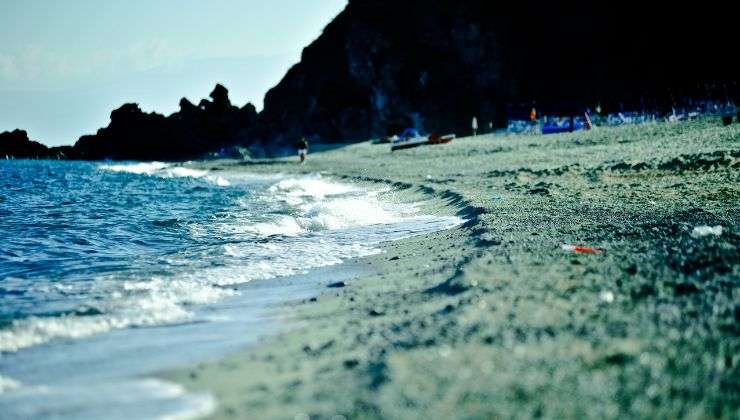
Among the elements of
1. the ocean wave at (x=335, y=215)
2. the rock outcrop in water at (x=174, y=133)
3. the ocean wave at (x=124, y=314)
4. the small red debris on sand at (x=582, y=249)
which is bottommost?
the ocean wave at (x=335, y=215)

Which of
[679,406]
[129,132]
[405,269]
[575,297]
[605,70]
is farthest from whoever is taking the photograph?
[129,132]

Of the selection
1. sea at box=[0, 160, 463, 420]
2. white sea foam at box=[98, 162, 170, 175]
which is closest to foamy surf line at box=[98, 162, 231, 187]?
white sea foam at box=[98, 162, 170, 175]

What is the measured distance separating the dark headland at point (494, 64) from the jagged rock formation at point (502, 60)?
11 centimetres

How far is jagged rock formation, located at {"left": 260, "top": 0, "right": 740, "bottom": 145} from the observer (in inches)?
1898

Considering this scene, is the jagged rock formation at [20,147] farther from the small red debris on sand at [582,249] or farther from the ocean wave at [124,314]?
the small red debris on sand at [582,249]

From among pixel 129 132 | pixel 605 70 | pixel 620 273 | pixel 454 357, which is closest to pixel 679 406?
pixel 454 357

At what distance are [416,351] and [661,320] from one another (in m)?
1.34

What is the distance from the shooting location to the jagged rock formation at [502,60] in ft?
158

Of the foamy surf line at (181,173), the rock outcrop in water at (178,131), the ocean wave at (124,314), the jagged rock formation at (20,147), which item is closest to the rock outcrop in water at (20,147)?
the jagged rock formation at (20,147)

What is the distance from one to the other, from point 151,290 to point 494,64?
2242 inches

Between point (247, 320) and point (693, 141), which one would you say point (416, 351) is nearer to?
point (247, 320)

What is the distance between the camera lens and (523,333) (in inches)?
122

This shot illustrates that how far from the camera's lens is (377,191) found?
1543 centimetres

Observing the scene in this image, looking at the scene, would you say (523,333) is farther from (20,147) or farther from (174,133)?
(20,147)
